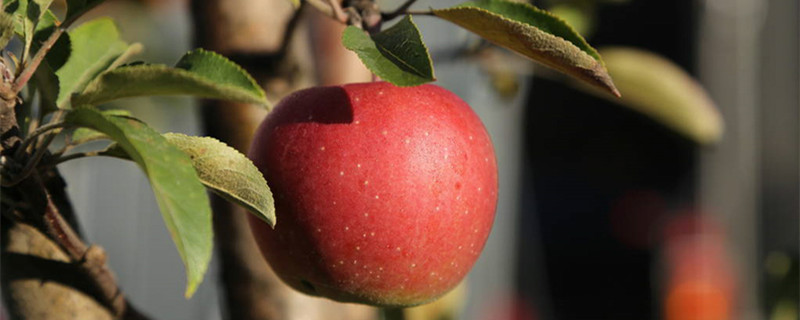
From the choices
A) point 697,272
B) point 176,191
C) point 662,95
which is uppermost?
point 176,191

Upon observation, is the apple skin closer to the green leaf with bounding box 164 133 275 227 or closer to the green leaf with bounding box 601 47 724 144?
the green leaf with bounding box 164 133 275 227

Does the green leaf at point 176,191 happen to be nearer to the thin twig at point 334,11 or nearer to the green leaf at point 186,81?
the green leaf at point 186,81

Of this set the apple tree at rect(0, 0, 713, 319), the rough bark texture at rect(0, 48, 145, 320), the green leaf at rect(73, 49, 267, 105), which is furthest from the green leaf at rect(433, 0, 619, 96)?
the rough bark texture at rect(0, 48, 145, 320)

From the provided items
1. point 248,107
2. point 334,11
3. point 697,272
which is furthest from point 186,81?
point 697,272

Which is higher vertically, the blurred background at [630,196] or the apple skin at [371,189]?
the apple skin at [371,189]

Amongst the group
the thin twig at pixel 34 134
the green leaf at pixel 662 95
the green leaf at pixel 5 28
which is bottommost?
the green leaf at pixel 662 95

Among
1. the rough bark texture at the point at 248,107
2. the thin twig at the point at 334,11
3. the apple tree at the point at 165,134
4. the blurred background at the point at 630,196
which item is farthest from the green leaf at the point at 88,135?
the blurred background at the point at 630,196

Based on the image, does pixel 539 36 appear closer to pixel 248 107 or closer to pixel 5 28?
pixel 5 28
